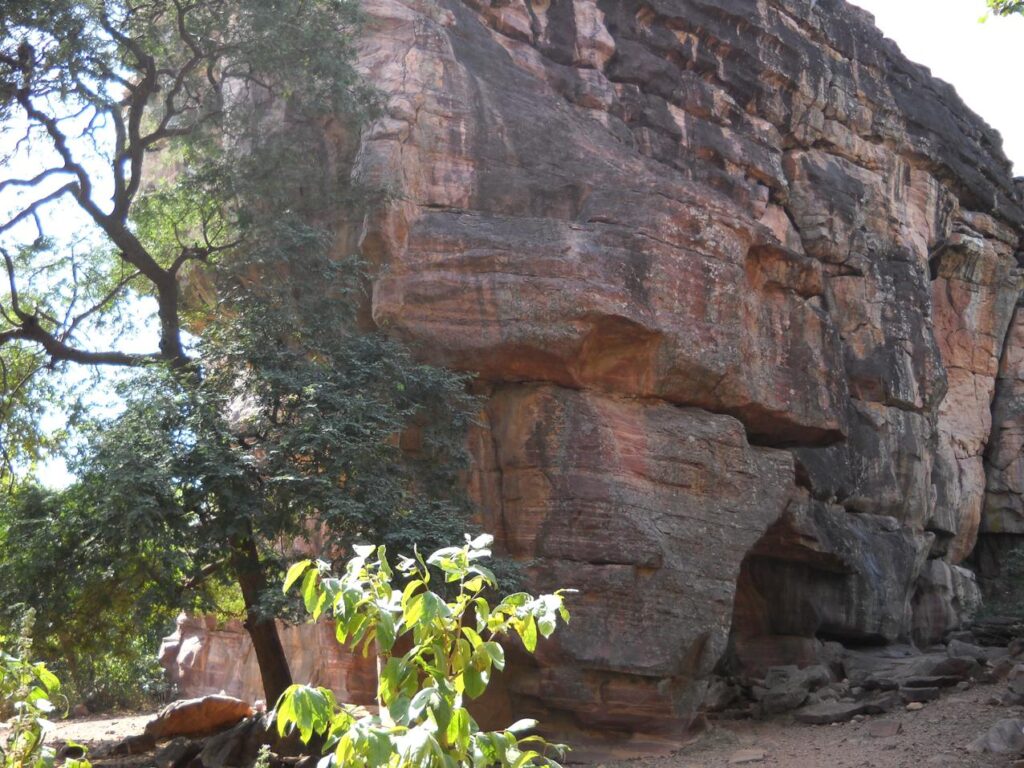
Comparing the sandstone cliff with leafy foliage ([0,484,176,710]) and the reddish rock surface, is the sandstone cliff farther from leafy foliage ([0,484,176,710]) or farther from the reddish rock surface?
leafy foliage ([0,484,176,710])

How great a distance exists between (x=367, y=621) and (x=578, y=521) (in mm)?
9762

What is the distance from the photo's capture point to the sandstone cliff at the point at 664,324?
43.2 ft

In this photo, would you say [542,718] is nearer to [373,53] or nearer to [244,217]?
[244,217]

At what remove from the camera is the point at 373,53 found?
1484 centimetres

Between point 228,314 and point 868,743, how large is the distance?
8885 mm

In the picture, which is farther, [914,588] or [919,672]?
[914,588]

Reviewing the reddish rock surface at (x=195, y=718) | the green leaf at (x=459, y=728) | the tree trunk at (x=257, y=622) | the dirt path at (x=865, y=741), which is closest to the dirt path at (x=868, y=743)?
the dirt path at (x=865, y=741)

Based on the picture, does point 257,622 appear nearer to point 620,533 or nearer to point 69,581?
point 69,581

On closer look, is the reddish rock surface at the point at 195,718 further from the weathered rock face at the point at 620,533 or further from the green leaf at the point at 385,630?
the green leaf at the point at 385,630

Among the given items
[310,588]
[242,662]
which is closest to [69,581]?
[310,588]

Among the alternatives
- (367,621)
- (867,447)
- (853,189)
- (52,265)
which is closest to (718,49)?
(853,189)

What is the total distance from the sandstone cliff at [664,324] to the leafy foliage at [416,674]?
9.26m

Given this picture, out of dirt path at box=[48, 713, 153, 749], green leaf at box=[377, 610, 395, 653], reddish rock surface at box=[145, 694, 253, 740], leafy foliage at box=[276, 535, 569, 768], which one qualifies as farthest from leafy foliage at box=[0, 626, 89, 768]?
dirt path at box=[48, 713, 153, 749]

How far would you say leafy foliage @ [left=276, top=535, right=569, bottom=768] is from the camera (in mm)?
3045
